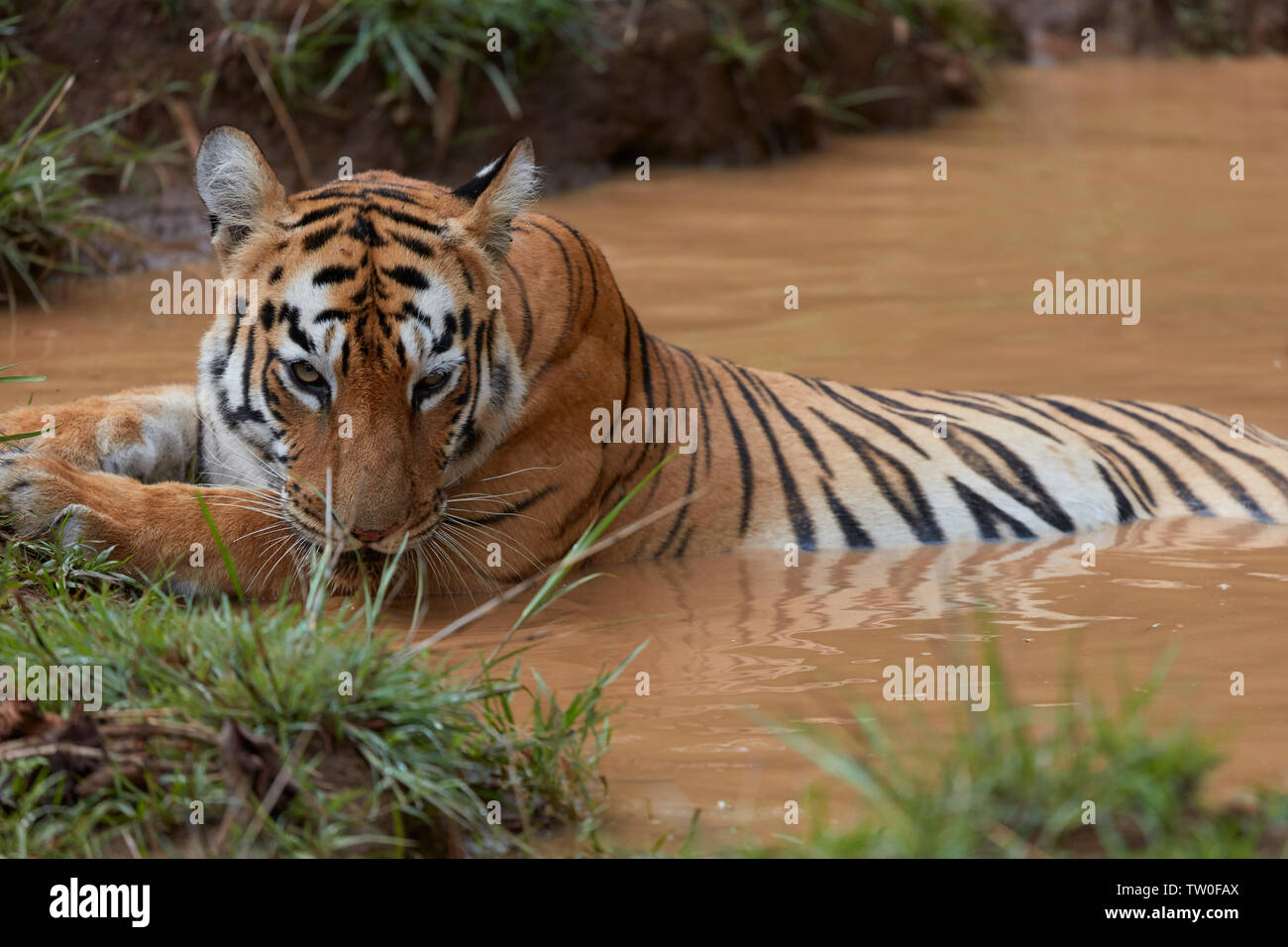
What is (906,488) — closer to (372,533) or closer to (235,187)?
(372,533)

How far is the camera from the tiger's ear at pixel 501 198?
3691 millimetres

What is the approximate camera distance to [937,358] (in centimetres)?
652

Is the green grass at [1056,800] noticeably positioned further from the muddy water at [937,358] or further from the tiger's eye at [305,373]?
the tiger's eye at [305,373]

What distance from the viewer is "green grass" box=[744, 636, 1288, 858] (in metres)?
2.19

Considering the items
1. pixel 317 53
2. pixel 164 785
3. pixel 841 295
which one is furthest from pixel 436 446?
pixel 317 53

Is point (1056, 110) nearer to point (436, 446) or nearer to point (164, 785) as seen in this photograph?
point (436, 446)

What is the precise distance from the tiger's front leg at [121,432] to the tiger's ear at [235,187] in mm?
587

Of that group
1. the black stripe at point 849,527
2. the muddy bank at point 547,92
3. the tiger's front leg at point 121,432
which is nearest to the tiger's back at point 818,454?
the black stripe at point 849,527

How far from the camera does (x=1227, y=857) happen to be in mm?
2121

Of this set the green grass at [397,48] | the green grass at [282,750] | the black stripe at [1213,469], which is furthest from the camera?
the green grass at [397,48]

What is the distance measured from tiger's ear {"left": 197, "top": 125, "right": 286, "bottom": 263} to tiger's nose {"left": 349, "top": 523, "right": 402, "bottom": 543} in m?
0.81

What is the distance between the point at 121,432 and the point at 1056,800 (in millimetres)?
2615

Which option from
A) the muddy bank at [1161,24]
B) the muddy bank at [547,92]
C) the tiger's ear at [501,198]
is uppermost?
the muddy bank at [1161,24]

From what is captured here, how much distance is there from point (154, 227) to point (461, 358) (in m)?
4.62
